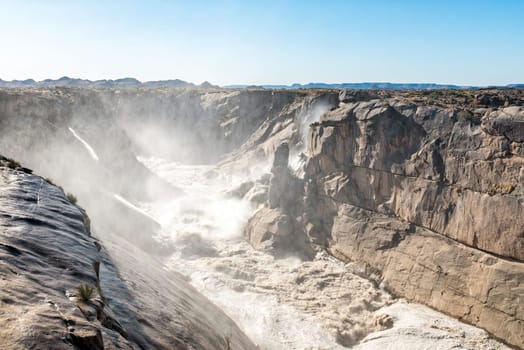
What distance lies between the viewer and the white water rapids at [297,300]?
17375 mm

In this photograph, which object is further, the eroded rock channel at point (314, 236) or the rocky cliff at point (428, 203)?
the rocky cliff at point (428, 203)

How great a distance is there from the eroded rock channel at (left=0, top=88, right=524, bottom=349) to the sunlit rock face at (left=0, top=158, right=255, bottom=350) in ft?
0.21

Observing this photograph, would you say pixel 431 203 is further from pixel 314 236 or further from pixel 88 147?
pixel 88 147

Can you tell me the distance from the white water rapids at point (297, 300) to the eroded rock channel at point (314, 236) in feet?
0.32

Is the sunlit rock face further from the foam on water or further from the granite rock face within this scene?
the foam on water

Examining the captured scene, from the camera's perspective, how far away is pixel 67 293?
6.62 m

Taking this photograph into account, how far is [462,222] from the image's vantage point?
19.7 metres

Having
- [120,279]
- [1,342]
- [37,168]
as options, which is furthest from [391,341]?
[37,168]

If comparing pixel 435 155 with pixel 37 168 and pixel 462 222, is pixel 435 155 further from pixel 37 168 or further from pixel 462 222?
pixel 37 168

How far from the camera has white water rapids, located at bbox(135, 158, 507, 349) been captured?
57.0 ft

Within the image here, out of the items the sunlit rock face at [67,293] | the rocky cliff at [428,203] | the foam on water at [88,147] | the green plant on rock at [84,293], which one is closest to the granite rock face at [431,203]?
the rocky cliff at [428,203]

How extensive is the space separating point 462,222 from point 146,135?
6065 centimetres

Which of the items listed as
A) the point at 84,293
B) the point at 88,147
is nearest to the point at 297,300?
the point at 84,293

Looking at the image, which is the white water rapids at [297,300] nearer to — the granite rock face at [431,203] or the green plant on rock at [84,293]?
the granite rock face at [431,203]
